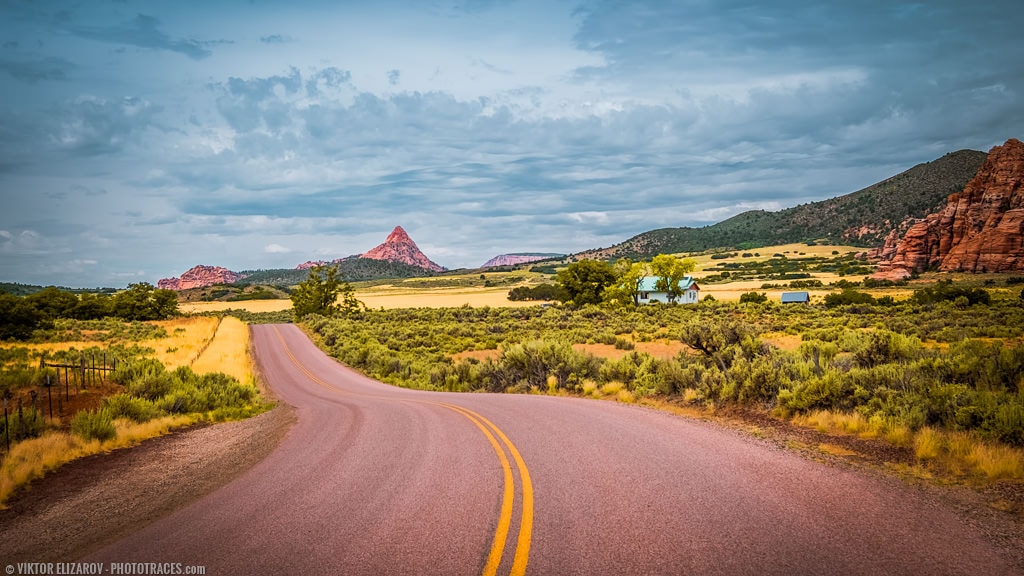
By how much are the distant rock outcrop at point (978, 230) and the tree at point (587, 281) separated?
5515cm

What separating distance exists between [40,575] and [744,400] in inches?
496

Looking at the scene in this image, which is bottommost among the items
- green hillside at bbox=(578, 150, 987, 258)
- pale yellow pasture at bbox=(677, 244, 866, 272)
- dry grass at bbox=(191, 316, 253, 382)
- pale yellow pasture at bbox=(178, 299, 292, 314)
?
dry grass at bbox=(191, 316, 253, 382)

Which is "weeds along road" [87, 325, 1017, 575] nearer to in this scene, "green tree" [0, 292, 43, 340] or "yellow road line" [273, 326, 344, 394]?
"yellow road line" [273, 326, 344, 394]

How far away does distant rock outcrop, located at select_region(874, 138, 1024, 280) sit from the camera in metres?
92.0

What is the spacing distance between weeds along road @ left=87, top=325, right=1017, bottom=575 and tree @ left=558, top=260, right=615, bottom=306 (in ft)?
214

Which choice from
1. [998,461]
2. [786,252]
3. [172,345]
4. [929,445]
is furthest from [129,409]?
[786,252]

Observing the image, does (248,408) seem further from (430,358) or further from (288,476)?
(430,358)

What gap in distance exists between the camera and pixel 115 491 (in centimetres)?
834

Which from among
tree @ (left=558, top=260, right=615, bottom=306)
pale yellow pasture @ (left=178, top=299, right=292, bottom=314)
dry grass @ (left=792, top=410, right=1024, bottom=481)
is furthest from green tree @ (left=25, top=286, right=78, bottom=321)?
dry grass @ (left=792, top=410, right=1024, bottom=481)

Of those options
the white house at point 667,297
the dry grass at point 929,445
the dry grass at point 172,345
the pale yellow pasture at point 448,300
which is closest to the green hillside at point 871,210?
the white house at point 667,297

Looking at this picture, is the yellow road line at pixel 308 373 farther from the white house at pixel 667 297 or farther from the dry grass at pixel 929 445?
the white house at pixel 667 297

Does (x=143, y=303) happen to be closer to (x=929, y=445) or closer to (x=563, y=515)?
(x=563, y=515)

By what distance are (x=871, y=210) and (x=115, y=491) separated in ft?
605

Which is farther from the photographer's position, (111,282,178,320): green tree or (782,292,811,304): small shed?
(111,282,178,320): green tree
